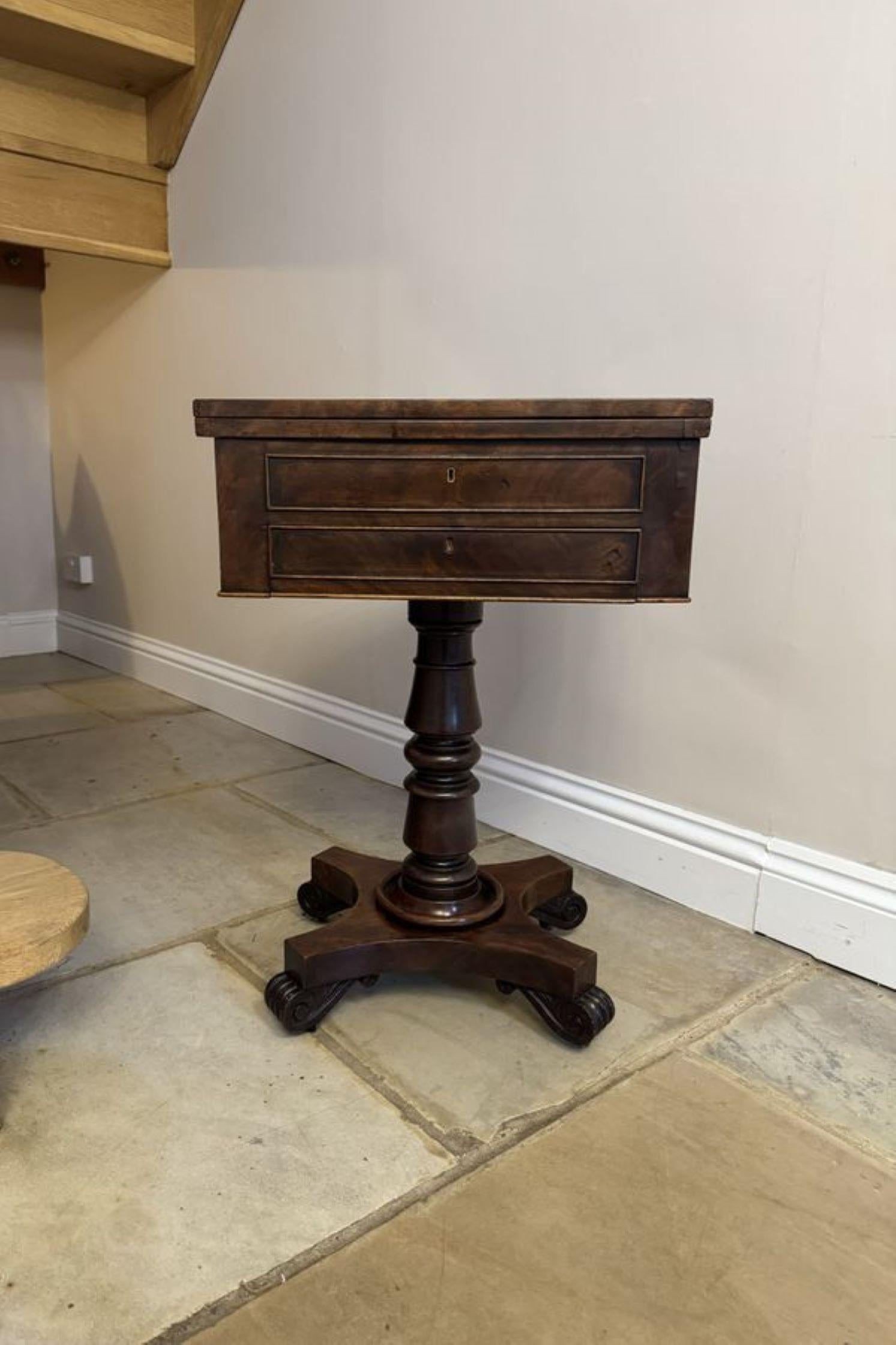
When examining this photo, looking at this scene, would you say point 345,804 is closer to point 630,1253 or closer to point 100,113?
point 630,1253

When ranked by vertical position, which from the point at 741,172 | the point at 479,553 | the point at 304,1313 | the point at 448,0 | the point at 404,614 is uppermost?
the point at 448,0

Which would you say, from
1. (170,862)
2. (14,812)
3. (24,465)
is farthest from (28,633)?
(170,862)

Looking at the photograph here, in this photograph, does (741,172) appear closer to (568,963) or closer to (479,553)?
(479,553)

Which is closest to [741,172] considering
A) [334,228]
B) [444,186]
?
[444,186]

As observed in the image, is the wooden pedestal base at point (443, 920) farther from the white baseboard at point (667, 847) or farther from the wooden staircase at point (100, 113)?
the wooden staircase at point (100, 113)

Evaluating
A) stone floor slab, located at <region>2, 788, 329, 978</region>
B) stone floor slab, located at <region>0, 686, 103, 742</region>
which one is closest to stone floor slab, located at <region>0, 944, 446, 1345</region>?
stone floor slab, located at <region>2, 788, 329, 978</region>

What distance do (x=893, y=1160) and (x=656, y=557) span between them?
616 mm

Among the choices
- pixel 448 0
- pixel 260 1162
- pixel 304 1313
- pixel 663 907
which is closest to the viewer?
pixel 304 1313

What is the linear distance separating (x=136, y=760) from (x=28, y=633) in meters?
1.32

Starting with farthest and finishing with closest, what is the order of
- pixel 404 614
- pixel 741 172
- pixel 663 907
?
pixel 404 614 < pixel 663 907 < pixel 741 172

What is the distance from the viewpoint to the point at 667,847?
142cm

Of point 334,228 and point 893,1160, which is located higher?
point 334,228

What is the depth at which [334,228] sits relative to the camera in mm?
1859

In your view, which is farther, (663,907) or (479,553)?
(663,907)
